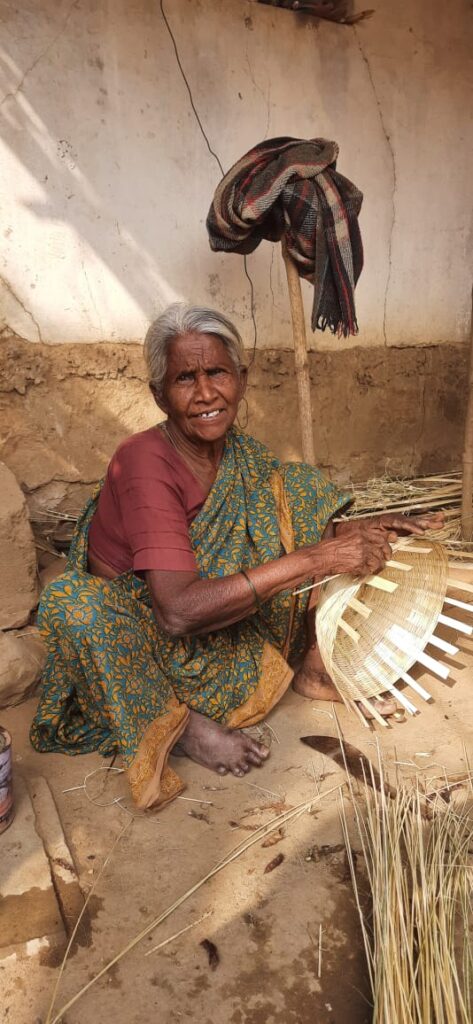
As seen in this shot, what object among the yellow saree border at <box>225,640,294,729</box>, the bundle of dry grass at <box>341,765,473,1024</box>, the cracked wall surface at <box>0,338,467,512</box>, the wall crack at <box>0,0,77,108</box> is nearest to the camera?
the bundle of dry grass at <box>341,765,473,1024</box>

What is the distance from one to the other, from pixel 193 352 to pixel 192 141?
1.71m

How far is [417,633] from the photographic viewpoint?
7.10 feet

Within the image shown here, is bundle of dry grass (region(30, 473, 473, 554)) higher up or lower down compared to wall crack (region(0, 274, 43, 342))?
lower down

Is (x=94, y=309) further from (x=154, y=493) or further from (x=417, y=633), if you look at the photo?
(x=417, y=633)

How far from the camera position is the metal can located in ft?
5.51

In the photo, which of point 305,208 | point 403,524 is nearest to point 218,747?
point 403,524

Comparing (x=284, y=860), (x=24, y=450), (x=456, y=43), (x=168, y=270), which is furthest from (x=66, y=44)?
(x=284, y=860)

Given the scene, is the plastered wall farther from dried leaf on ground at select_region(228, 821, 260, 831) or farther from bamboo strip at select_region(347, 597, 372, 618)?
dried leaf on ground at select_region(228, 821, 260, 831)

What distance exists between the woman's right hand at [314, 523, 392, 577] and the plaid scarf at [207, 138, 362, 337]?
3.49 ft

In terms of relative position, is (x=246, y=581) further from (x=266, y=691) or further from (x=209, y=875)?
(x=209, y=875)

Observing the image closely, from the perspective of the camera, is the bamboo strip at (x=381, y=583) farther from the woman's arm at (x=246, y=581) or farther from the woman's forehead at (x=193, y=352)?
the woman's forehead at (x=193, y=352)

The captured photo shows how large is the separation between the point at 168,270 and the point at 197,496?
153 cm

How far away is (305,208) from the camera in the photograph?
256 centimetres

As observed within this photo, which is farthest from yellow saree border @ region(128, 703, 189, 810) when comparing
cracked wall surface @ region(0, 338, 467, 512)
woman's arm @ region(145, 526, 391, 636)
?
cracked wall surface @ region(0, 338, 467, 512)
